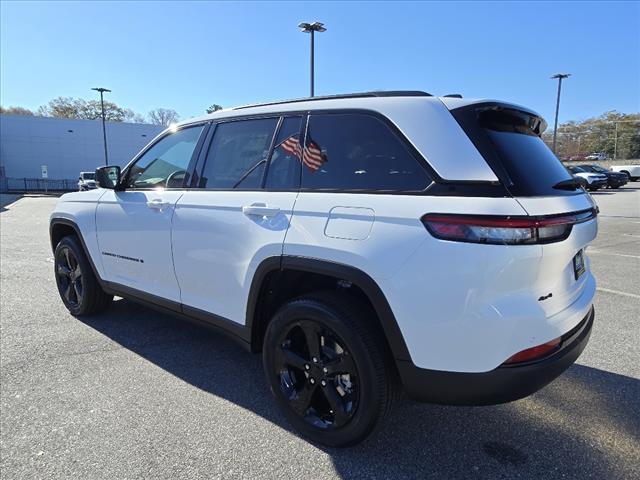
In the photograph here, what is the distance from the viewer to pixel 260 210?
2.66m

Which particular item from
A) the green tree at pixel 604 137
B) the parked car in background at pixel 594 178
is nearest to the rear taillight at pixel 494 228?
the parked car in background at pixel 594 178

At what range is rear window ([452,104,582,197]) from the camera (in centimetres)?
203

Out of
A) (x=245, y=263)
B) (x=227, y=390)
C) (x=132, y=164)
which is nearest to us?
(x=245, y=263)

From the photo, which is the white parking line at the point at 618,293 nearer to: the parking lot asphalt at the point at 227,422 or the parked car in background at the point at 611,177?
the parking lot asphalt at the point at 227,422

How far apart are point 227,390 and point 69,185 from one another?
46.2 metres

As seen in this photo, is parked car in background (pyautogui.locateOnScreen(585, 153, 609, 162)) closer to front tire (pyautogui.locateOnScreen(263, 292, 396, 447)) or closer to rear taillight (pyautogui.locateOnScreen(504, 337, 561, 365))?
rear taillight (pyautogui.locateOnScreen(504, 337, 561, 365))

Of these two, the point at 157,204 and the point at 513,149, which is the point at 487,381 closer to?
the point at 513,149

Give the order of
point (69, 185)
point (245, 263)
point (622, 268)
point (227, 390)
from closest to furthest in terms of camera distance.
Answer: point (245, 263) → point (227, 390) → point (622, 268) → point (69, 185)

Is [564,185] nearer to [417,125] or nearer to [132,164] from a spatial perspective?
[417,125]

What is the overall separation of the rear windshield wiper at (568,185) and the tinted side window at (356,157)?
0.75m

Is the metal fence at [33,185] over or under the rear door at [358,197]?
under

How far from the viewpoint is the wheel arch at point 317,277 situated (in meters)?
2.15

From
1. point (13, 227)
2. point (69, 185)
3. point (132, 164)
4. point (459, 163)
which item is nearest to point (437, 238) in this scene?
point (459, 163)

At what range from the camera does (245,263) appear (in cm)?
274
